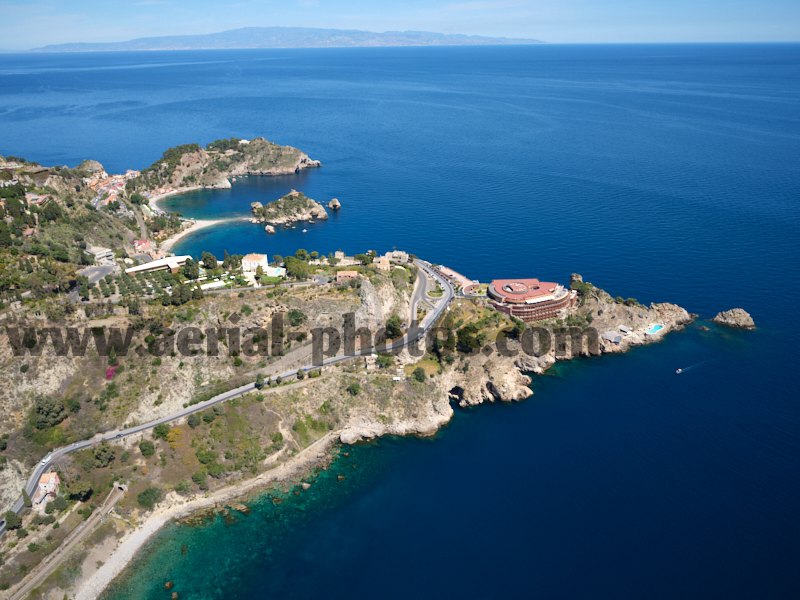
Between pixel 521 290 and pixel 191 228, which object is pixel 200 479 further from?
pixel 191 228

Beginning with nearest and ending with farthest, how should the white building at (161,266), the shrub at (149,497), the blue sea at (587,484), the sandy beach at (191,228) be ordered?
the blue sea at (587,484) < the shrub at (149,497) < the white building at (161,266) < the sandy beach at (191,228)

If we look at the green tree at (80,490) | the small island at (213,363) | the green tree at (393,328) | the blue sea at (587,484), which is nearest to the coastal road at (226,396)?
the small island at (213,363)

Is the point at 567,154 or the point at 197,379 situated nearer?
the point at 197,379

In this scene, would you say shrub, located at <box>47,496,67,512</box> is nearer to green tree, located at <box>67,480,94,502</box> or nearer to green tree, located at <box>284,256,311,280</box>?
green tree, located at <box>67,480,94,502</box>

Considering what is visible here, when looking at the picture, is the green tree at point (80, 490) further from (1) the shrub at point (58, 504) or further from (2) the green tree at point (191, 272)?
(2) the green tree at point (191, 272)

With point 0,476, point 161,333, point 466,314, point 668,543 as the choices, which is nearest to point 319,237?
point 466,314

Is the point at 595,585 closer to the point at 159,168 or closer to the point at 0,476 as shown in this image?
the point at 0,476
